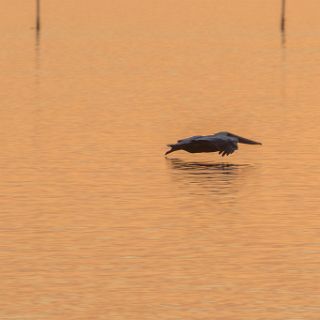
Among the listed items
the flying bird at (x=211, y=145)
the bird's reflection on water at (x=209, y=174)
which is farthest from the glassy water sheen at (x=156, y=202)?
the flying bird at (x=211, y=145)

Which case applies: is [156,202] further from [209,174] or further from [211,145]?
[211,145]

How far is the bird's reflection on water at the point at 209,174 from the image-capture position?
173ft

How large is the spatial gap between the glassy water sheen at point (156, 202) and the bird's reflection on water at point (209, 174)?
2.3 inches

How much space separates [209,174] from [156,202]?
644 centimetres

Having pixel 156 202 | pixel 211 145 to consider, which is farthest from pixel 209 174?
pixel 156 202

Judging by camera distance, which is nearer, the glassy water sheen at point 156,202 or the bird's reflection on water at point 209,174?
the glassy water sheen at point 156,202

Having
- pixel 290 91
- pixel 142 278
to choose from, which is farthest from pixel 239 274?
pixel 290 91

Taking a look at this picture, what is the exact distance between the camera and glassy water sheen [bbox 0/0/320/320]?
3638 centimetres

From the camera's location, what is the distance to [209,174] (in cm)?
5538

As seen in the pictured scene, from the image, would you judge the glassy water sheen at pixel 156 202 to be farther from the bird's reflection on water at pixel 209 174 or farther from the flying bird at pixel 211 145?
the flying bird at pixel 211 145

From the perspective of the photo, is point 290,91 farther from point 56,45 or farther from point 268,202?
point 56,45

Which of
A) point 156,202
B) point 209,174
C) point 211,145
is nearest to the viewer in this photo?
point 156,202

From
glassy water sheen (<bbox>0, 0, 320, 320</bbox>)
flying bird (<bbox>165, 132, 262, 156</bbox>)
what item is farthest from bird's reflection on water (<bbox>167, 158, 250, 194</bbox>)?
flying bird (<bbox>165, 132, 262, 156</bbox>)

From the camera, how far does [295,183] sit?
175ft
